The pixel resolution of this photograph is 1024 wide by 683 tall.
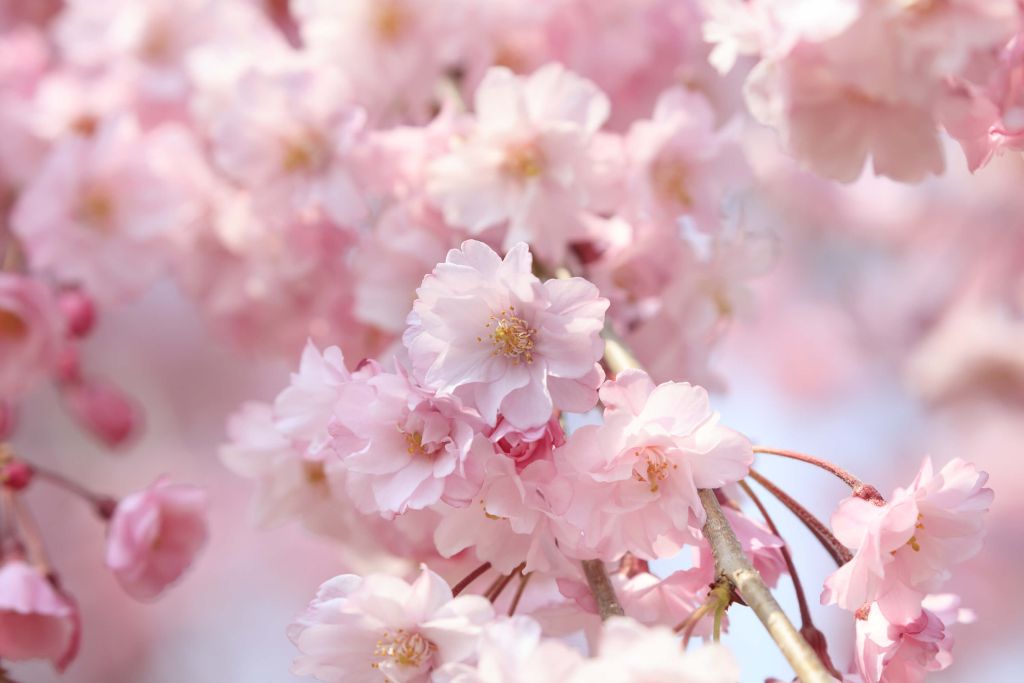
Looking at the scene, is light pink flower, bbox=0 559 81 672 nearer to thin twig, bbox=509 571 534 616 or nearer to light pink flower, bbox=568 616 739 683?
thin twig, bbox=509 571 534 616

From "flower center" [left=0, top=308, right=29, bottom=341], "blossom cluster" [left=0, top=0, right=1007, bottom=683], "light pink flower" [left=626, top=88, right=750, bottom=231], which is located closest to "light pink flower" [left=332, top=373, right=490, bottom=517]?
"blossom cluster" [left=0, top=0, right=1007, bottom=683]

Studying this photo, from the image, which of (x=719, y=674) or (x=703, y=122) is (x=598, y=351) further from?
(x=703, y=122)

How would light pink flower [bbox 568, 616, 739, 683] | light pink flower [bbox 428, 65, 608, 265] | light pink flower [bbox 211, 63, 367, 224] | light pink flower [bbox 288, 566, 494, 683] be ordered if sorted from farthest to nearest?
light pink flower [bbox 211, 63, 367, 224] < light pink flower [bbox 428, 65, 608, 265] < light pink flower [bbox 288, 566, 494, 683] < light pink flower [bbox 568, 616, 739, 683]

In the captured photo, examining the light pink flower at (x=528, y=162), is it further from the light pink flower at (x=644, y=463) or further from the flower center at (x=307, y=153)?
the light pink flower at (x=644, y=463)

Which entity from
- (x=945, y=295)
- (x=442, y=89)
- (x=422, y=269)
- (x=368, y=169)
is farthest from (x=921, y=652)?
(x=945, y=295)

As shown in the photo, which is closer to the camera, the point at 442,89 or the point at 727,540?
the point at 727,540

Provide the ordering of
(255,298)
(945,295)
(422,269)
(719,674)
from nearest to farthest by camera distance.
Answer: (719,674), (422,269), (255,298), (945,295)

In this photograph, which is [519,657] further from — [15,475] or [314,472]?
[15,475]
